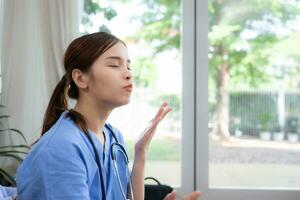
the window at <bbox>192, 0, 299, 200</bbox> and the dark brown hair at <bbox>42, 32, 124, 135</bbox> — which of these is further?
the window at <bbox>192, 0, 299, 200</bbox>

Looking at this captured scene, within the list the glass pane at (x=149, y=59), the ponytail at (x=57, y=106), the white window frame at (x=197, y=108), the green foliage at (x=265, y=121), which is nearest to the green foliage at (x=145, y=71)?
the glass pane at (x=149, y=59)

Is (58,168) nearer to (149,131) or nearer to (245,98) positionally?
(149,131)

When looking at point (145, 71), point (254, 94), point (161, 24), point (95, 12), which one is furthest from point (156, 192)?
point (95, 12)

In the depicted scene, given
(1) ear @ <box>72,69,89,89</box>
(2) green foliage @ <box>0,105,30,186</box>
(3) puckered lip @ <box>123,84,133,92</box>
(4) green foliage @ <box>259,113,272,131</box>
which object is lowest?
(2) green foliage @ <box>0,105,30,186</box>

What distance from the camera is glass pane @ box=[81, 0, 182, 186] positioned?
2432 millimetres

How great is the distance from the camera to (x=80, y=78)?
108 cm

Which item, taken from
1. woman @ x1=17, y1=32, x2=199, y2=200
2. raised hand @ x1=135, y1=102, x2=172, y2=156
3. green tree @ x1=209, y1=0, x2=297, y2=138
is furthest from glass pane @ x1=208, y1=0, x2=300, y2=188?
woman @ x1=17, y1=32, x2=199, y2=200

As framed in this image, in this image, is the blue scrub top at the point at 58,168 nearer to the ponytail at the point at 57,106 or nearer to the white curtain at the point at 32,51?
the ponytail at the point at 57,106

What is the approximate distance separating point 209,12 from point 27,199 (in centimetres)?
187

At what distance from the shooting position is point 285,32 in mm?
2381

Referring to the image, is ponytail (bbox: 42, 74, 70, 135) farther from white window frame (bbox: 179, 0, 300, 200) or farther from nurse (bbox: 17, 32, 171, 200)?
white window frame (bbox: 179, 0, 300, 200)

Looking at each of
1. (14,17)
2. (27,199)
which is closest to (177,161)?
(14,17)

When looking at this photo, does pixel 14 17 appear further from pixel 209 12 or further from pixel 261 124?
pixel 261 124

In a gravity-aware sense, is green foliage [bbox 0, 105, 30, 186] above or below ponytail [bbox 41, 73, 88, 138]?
below
